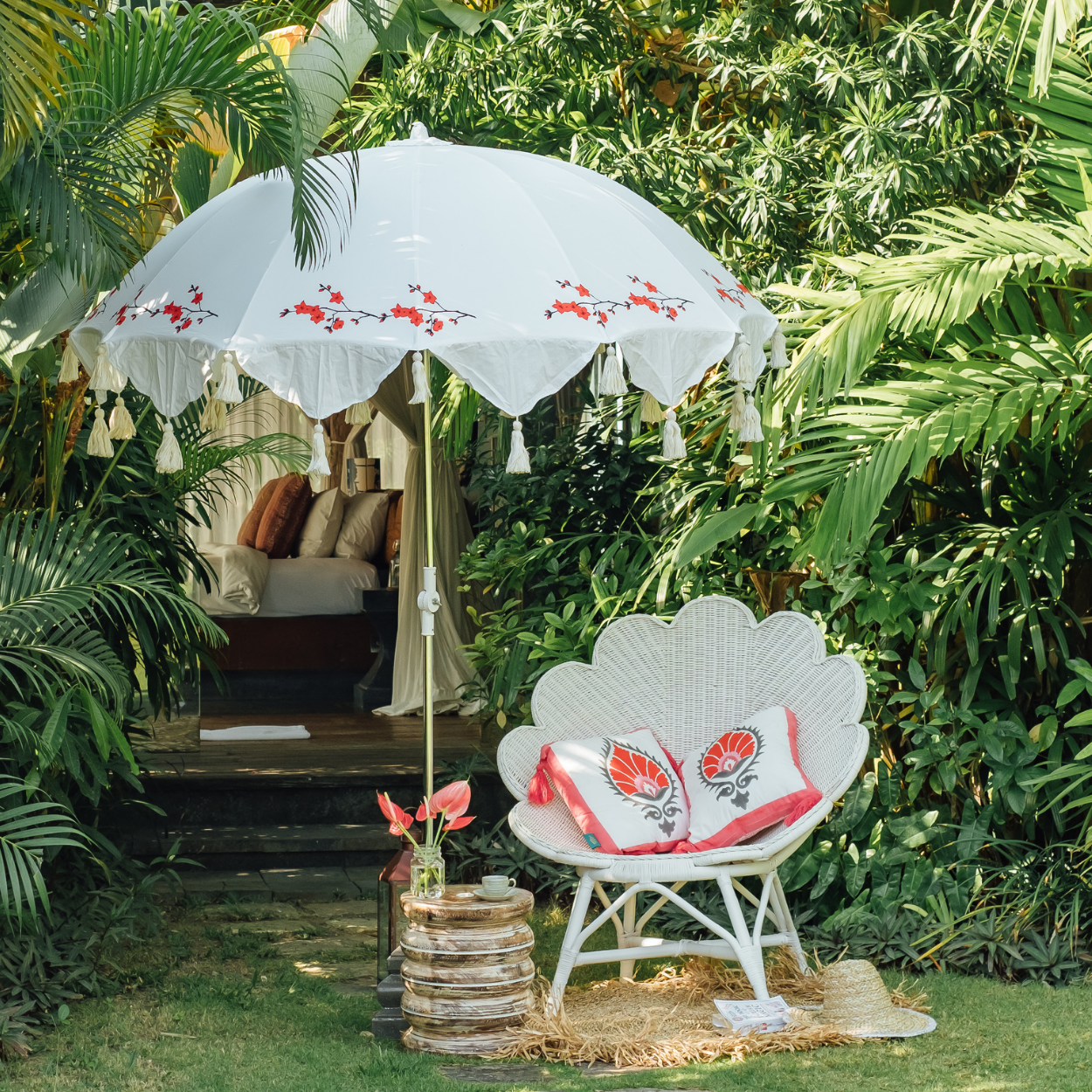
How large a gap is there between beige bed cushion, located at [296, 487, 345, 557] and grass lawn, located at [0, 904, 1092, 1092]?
5.15 meters

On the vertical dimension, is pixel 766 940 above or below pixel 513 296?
below

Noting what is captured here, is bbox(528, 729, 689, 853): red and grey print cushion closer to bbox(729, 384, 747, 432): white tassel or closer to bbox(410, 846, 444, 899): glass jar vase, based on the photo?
bbox(410, 846, 444, 899): glass jar vase

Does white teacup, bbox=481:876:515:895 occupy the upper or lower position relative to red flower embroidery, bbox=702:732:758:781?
lower

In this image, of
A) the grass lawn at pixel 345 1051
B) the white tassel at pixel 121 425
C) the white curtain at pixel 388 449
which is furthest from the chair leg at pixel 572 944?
the white curtain at pixel 388 449

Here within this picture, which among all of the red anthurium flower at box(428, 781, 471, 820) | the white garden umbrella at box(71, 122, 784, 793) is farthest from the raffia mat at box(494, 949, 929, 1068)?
the white garden umbrella at box(71, 122, 784, 793)

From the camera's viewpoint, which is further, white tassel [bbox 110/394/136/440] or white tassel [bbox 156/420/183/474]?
white tassel [bbox 110/394/136/440]

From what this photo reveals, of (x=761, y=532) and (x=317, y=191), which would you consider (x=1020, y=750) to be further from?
(x=317, y=191)

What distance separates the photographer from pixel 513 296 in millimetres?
3062

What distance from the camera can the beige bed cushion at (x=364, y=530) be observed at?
8945 mm

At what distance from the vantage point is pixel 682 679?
396 centimetres

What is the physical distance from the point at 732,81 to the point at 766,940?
3127mm

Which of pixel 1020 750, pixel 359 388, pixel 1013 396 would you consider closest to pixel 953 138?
pixel 1013 396

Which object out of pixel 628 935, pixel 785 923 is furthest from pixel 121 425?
pixel 785 923

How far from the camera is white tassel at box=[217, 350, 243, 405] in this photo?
298cm
